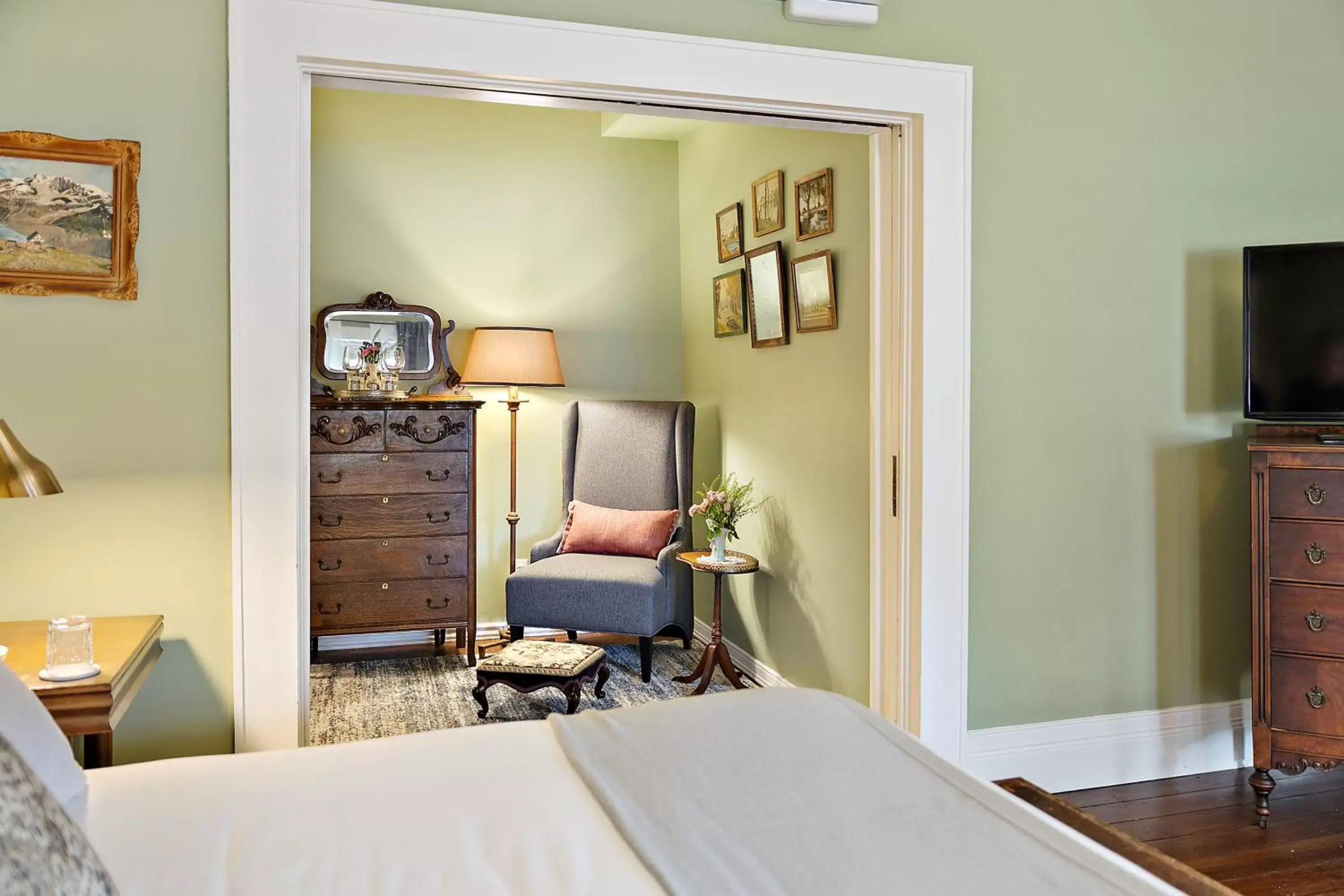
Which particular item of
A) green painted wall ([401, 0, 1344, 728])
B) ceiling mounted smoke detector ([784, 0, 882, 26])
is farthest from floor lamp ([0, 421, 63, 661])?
green painted wall ([401, 0, 1344, 728])

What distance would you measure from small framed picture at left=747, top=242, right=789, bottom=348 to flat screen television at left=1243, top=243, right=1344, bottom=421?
163cm

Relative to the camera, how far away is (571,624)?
4.33 m

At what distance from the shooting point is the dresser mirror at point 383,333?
4.80 m

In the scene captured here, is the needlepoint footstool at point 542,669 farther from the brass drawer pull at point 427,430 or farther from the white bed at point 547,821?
the white bed at point 547,821

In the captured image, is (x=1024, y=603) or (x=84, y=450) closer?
(x=84, y=450)

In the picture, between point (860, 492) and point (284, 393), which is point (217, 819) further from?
point (860, 492)

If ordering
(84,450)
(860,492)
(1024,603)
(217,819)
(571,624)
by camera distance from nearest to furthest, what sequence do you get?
1. (217,819)
2. (84,450)
3. (1024,603)
4. (860,492)
5. (571,624)

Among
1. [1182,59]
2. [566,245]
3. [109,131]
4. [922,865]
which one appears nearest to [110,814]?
[922,865]

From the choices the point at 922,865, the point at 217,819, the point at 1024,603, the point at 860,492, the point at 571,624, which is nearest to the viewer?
the point at 922,865

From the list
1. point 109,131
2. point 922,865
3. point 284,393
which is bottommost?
point 922,865

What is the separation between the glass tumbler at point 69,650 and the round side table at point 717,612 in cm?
238

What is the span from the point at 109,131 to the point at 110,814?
160 centimetres

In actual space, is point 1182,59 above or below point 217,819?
above

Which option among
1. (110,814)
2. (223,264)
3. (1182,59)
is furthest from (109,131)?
(1182,59)
